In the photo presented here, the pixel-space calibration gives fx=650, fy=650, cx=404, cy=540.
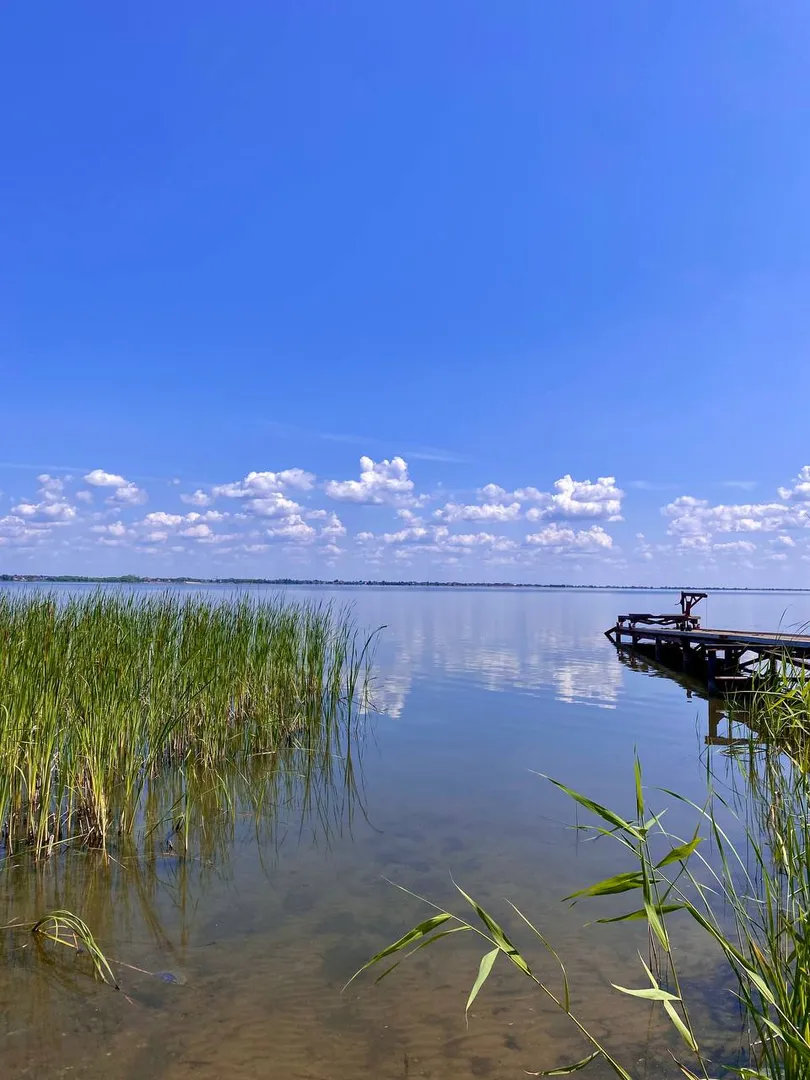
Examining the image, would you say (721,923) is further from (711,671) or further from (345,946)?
(711,671)

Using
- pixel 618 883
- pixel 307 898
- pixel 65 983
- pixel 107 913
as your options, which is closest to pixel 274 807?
pixel 307 898

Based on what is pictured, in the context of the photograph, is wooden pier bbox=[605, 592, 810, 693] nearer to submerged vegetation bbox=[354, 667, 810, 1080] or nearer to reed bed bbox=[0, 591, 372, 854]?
submerged vegetation bbox=[354, 667, 810, 1080]

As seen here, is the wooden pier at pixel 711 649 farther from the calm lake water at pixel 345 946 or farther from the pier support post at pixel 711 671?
the calm lake water at pixel 345 946

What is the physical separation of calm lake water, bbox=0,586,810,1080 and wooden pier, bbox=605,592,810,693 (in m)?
3.89

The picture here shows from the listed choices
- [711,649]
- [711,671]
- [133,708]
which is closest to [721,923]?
[133,708]

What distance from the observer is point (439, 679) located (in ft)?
51.2

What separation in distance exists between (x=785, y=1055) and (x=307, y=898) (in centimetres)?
334

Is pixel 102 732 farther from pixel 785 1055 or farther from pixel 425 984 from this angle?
pixel 785 1055

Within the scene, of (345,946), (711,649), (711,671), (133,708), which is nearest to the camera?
(345,946)

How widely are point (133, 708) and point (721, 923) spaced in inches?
189

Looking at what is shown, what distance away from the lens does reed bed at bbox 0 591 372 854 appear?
4926 millimetres

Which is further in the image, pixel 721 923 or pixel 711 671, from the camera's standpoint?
pixel 711 671

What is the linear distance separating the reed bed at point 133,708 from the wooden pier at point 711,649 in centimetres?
637

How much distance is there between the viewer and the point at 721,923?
434 cm
